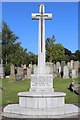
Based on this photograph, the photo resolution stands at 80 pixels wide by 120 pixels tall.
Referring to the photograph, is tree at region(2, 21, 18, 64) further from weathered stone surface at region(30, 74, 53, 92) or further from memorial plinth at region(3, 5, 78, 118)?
weathered stone surface at region(30, 74, 53, 92)

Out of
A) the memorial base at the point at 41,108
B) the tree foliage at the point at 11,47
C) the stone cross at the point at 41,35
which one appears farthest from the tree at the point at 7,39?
the memorial base at the point at 41,108

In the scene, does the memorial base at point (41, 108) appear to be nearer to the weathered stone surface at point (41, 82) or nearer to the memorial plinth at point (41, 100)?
the memorial plinth at point (41, 100)

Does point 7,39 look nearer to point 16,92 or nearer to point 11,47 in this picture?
point 11,47

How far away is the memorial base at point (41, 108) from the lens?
9334 mm

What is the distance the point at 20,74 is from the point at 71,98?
15.7 metres

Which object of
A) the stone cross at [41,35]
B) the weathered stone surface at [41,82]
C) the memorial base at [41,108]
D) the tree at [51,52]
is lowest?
the memorial base at [41,108]

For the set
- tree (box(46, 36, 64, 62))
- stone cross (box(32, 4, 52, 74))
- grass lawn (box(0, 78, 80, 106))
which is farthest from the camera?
tree (box(46, 36, 64, 62))

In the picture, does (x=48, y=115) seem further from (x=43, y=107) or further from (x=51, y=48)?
(x=51, y=48)

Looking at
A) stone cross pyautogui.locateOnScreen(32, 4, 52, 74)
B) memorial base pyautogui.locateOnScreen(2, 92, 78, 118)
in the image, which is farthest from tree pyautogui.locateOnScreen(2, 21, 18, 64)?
memorial base pyautogui.locateOnScreen(2, 92, 78, 118)

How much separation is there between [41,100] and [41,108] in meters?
0.29

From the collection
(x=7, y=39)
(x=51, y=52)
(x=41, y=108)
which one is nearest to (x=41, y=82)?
(x=41, y=108)

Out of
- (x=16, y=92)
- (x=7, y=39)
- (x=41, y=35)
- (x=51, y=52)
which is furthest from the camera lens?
(x=7, y=39)

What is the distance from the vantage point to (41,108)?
10.1 m

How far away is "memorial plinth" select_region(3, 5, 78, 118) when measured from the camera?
369 inches
